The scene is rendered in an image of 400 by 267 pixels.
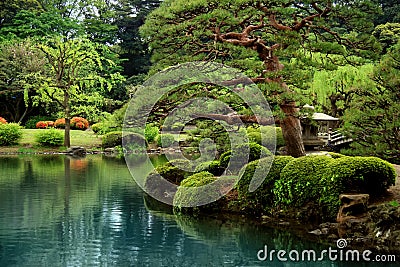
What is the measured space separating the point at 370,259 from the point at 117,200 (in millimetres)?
6089

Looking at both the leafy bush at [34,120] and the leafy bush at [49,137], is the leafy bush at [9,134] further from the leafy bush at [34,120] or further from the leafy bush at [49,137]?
the leafy bush at [34,120]

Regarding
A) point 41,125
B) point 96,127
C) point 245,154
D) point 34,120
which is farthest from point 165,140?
point 245,154

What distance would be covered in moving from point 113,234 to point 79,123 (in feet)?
70.9

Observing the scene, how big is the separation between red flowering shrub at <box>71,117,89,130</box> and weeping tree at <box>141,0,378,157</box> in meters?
19.0

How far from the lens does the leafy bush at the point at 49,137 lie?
23.2m

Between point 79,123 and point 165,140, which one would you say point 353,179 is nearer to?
point 165,140

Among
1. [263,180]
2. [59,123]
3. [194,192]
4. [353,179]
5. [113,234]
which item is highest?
[59,123]

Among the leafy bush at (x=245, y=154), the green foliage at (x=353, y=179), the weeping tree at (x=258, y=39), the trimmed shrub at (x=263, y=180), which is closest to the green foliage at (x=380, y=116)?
the weeping tree at (x=258, y=39)

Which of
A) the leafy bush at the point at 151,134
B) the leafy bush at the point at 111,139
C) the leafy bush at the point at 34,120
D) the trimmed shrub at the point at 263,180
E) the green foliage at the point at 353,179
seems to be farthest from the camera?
the leafy bush at the point at 34,120

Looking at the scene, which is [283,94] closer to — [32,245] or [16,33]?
[32,245]

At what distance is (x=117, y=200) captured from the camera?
10.9 meters

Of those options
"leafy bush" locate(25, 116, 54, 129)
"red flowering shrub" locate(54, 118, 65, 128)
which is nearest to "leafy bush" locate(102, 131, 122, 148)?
"red flowering shrub" locate(54, 118, 65, 128)

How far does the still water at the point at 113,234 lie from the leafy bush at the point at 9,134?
37.4 ft

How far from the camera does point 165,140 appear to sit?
2431 centimetres
